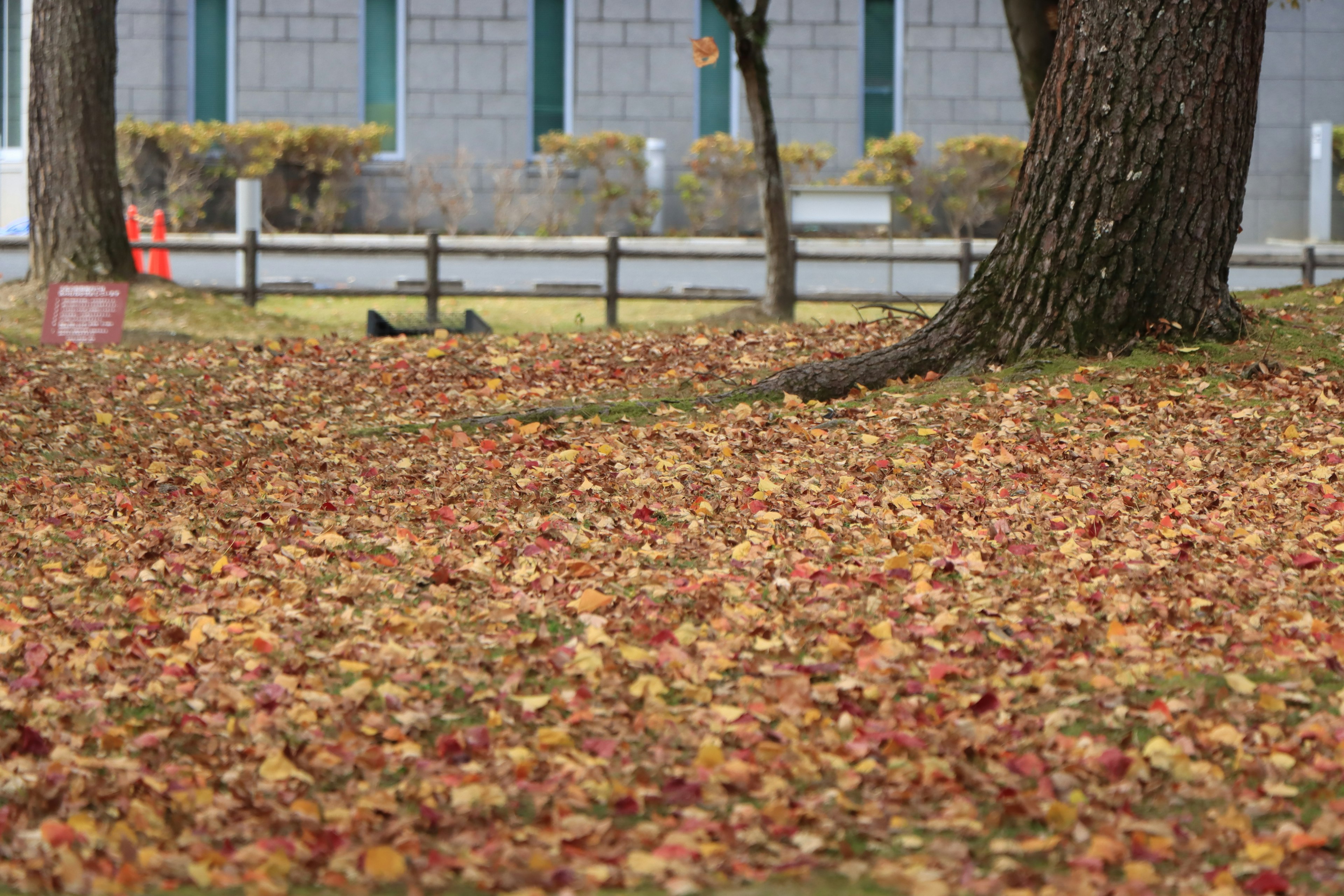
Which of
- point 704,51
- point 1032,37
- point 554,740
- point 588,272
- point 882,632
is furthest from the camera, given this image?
point 588,272

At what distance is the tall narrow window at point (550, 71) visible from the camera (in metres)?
25.9

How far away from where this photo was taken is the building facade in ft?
84.3

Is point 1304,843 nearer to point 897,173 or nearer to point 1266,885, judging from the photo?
point 1266,885

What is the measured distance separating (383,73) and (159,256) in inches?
322

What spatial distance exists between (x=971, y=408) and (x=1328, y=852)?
488 centimetres

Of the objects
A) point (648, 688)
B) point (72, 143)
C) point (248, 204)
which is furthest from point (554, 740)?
point (248, 204)

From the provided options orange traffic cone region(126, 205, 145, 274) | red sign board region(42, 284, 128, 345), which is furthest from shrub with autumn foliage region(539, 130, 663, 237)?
red sign board region(42, 284, 128, 345)

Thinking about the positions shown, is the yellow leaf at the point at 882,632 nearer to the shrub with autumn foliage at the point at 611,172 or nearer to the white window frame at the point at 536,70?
the shrub with autumn foliage at the point at 611,172

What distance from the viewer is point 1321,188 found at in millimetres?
25812

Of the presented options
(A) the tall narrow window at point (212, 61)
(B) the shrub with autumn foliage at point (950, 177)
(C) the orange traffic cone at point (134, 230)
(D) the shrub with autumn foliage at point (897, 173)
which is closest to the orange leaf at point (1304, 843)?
(C) the orange traffic cone at point (134, 230)

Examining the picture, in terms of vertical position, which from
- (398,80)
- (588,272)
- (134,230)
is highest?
(398,80)

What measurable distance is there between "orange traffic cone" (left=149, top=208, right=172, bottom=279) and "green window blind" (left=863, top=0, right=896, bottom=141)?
11.9m

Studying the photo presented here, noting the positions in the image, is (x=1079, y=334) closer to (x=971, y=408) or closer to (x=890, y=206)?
(x=971, y=408)

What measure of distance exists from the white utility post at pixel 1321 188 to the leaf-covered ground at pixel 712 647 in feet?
60.1
